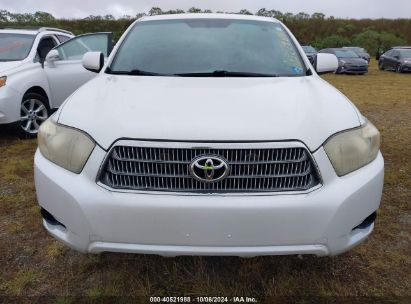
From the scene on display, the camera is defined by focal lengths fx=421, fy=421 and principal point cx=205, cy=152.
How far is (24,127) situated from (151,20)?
119 inches

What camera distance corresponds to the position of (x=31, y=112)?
5770mm

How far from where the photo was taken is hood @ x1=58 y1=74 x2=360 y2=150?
1977mm

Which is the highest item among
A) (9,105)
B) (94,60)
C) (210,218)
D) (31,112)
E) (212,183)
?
(94,60)

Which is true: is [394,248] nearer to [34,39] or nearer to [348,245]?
[348,245]

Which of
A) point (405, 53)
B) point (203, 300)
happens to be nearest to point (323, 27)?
point (405, 53)

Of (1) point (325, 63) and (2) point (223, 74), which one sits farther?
(1) point (325, 63)

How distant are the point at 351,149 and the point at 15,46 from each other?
18.4 feet

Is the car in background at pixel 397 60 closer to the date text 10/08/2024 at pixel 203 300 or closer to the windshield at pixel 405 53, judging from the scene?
the windshield at pixel 405 53

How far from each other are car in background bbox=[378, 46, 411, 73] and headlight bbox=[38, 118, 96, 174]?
22184 mm

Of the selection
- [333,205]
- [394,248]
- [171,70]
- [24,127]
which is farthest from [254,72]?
[24,127]

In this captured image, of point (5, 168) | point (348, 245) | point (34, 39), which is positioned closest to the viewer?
point (348, 245)

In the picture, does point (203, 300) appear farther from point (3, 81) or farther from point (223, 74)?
point (3, 81)

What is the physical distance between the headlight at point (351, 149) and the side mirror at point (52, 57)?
4781mm

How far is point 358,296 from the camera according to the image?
234 centimetres
